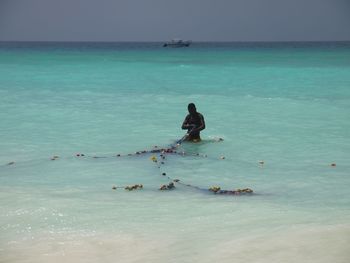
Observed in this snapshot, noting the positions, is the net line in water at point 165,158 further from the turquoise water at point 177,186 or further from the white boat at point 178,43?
the white boat at point 178,43

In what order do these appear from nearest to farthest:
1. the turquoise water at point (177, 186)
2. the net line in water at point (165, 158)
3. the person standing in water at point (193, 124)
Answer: the turquoise water at point (177, 186)
the net line in water at point (165, 158)
the person standing in water at point (193, 124)

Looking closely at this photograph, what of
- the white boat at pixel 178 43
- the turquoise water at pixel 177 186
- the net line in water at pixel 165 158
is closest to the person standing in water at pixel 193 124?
the net line in water at pixel 165 158

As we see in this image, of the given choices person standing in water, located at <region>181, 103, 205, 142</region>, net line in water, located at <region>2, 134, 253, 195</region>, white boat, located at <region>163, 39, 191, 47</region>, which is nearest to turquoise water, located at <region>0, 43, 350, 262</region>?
net line in water, located at <region>2, 134, 253, 195</region>

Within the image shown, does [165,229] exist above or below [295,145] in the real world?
below

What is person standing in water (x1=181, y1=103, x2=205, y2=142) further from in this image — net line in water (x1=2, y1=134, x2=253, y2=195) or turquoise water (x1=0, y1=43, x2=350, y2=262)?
turquoise water (x1=0, y1=43, x2=350, y2=262)

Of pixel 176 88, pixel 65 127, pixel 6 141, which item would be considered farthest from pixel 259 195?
pixel 176 88

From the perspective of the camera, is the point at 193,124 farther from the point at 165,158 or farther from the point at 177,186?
the point at 177,186

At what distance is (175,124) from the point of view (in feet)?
50.5

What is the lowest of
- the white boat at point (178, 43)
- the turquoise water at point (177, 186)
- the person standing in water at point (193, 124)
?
the turquoise water at point (177, 186)

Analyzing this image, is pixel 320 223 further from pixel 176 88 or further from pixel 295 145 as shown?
pixel 176 88

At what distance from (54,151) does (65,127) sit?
3397 mm

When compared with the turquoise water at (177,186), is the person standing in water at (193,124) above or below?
above

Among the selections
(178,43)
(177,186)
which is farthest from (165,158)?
(178,43)

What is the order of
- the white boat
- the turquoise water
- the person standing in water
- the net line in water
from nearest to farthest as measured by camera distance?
the turquoise water < the net line in water < the person standing in water < the white boat
